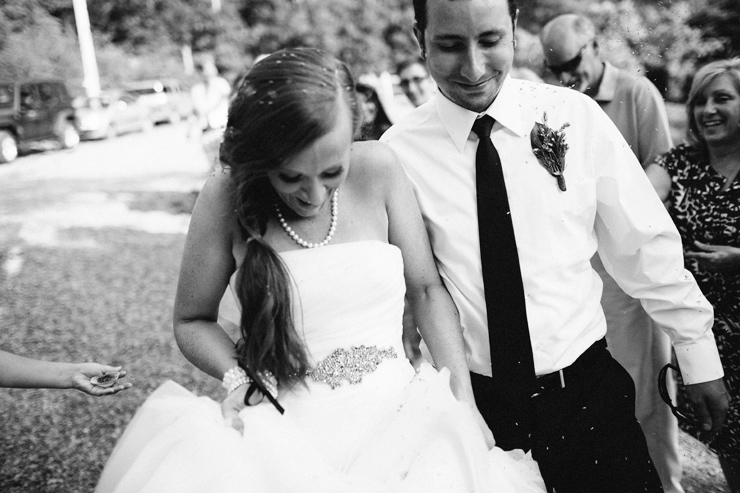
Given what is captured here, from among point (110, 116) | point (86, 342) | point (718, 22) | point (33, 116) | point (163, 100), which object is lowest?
point (163, 100)

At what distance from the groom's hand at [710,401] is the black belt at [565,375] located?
37 centimetres

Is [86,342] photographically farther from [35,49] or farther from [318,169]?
[35,49]

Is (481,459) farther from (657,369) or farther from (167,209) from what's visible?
(167,209)

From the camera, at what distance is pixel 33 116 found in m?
17.0

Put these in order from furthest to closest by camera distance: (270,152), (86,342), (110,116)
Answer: (110,116), (86,342), (270,152)

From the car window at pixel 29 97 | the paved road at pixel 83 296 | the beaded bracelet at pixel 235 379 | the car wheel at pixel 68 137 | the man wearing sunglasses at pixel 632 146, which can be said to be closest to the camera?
the beaded bracelet at pixel 235 379

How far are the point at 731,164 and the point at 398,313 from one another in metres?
1.82

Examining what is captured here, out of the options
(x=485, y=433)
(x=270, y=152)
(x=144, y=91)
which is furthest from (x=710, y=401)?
(x=144, y=91)

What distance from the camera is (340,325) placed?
1923mm

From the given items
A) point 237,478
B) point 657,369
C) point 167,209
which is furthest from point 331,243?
point 167,209

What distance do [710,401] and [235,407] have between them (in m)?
1.52

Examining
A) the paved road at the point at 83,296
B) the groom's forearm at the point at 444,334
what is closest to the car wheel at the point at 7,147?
the paved road at the point at 83,296

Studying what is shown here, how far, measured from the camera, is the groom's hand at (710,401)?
2164 millimetres

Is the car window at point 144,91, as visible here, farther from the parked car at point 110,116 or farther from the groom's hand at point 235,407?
the groom's hand at point 235,407
